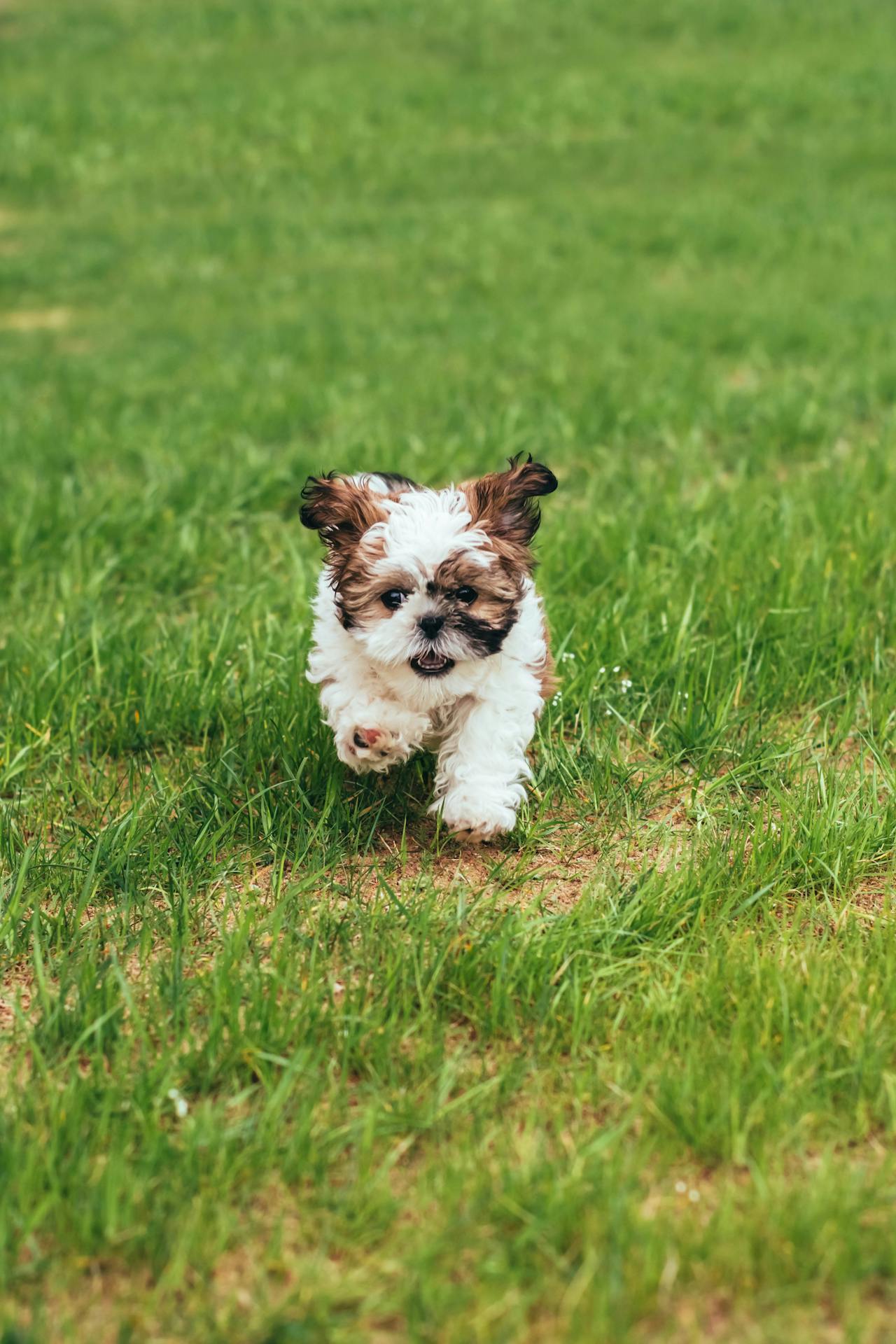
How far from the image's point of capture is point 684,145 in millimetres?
16281

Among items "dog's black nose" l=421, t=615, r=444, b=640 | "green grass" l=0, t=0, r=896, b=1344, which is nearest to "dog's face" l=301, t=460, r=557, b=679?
"dog's black nose" l=421, t=615, r=444, b=640

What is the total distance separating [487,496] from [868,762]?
62.6 inches

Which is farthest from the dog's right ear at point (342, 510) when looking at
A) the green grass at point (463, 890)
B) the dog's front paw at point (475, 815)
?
the green grass at point (463, 890)

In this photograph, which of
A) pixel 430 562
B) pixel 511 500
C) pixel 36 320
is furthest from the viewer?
pixel 36 320

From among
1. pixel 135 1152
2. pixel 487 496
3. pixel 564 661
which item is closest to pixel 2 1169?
pixel 135 1152

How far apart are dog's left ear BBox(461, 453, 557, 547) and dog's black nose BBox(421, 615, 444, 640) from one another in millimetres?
256

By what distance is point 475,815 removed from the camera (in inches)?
127

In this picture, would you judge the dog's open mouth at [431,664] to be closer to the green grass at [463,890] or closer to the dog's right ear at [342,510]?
the dog's right ear at [342,510]

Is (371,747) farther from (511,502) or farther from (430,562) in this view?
(511,502)

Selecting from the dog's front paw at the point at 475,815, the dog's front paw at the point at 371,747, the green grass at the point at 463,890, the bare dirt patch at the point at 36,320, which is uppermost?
the dog's front paw at the point at 371,747

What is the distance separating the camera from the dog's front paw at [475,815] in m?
3.23

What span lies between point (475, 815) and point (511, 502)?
75 centimetres

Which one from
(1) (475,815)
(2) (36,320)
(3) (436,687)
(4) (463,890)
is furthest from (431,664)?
(2) (36,320)

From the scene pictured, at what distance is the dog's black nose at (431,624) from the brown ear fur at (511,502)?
0.83 feet
